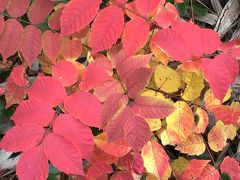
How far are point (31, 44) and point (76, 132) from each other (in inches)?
14.2

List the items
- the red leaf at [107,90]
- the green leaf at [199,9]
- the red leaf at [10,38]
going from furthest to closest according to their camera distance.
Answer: the green leaf at [199,9] < the red leaf at [10,38] < the red leaf at [107,90]

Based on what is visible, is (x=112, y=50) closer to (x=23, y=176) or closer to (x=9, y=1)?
(x=9, y=1)

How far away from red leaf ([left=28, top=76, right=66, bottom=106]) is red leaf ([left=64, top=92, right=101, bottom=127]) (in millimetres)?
33

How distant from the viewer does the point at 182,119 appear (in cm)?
119

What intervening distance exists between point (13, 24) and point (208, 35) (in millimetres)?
620

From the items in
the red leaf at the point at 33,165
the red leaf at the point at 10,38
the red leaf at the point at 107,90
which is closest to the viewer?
the red leaf at the point at 33,165

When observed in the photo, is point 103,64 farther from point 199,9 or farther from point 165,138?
point 199,9

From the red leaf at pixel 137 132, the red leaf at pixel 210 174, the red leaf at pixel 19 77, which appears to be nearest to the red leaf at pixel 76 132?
the red leaf at pixel 137 132

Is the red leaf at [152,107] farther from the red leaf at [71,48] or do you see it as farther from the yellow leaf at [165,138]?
the red leaf at [71,48]

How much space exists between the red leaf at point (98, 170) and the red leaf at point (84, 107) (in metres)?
0.23

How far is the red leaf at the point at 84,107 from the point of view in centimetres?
102

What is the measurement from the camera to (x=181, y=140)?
3.99 ft

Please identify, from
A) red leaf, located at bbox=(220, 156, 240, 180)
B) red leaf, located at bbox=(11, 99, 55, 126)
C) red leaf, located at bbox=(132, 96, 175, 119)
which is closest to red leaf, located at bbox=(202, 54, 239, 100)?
red leaf, located at bbox=(132, 96, 175, 119)

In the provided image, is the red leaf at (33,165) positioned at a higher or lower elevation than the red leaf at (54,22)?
lower
